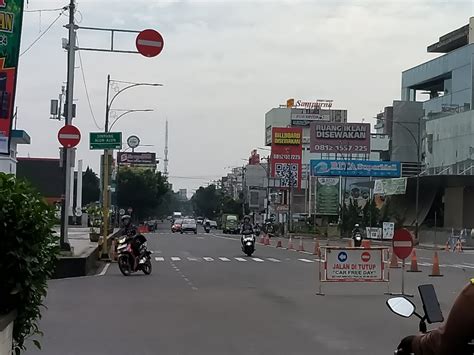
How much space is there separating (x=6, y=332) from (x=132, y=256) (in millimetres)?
16595

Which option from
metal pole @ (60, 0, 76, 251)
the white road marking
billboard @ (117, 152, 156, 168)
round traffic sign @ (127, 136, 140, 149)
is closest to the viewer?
the white road marking

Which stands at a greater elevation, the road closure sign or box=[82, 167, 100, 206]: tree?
box=[82, 167, 100, 206]: tree

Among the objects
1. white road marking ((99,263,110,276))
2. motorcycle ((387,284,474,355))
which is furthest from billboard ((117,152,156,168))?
motorcycle ((387,284,474,355))

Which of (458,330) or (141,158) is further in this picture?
(141,158)

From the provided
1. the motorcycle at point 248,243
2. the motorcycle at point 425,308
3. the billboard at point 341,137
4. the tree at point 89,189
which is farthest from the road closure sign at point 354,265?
the tree at point 89,189

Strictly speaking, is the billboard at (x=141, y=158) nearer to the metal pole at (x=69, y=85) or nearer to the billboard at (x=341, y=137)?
the billboard at (x=341, y=137)

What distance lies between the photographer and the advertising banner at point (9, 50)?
21.5 m

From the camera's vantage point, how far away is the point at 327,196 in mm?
85438

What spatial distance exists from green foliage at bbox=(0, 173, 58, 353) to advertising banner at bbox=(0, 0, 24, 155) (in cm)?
1488

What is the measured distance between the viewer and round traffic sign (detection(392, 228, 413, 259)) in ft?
59.2

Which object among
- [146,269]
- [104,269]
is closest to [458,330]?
[146,269]

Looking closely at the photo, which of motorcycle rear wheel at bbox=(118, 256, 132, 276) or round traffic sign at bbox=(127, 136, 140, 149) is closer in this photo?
motorcycle rear wheel at bbox=(118, 256, 132, 276)

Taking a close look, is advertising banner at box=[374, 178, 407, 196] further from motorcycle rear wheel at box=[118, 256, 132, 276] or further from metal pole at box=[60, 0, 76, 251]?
motorcycle rear wheel at box=[118, 256, 132, 276]

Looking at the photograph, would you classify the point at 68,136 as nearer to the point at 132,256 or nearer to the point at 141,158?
the point at 132,256
